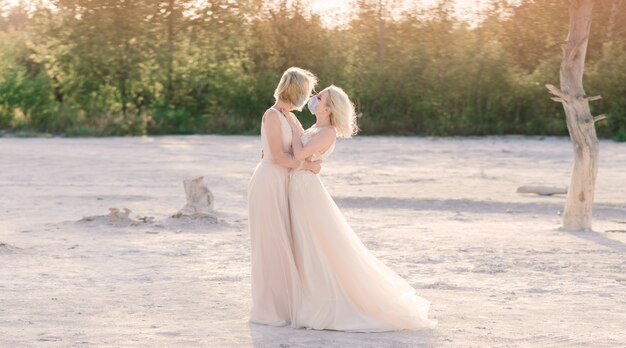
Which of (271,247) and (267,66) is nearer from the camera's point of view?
(271,247)

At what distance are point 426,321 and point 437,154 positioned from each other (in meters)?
20.0

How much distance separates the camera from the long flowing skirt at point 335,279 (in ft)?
27.0

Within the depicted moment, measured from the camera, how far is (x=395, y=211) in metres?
17.0

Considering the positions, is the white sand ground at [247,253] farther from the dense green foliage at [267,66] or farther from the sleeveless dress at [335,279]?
the dense green foliage at [267,66]

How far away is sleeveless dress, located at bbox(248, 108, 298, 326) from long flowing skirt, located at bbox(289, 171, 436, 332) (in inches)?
3.5

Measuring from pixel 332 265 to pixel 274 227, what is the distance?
47cm

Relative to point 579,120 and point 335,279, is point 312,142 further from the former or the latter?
point 579,120

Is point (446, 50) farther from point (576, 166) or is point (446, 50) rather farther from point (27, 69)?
point (576, 166)

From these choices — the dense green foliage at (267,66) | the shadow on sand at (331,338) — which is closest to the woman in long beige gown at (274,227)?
the shadow on sand at (331,338)

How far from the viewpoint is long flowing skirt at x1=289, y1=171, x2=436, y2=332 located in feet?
27.0

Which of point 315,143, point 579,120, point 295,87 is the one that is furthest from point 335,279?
point 579,120

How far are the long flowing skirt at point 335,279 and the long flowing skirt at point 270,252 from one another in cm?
8

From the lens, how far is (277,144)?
328 inches

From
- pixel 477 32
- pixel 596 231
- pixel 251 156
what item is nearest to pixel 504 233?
pixel 596 231
